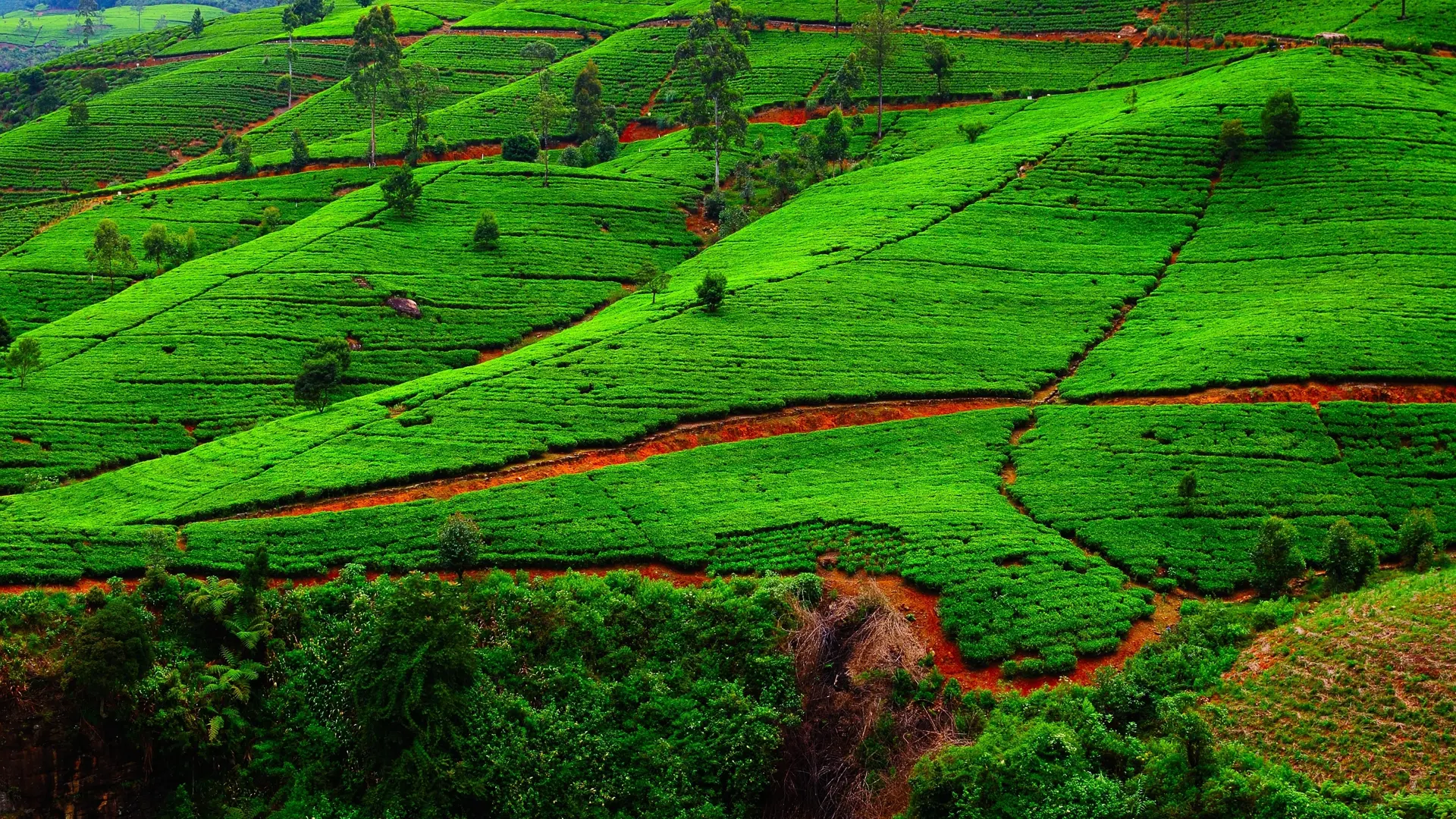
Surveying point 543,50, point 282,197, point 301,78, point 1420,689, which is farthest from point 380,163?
point 1420,689

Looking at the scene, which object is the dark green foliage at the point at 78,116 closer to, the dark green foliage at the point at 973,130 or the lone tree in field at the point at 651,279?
the lone tree in field at the point at 651,279

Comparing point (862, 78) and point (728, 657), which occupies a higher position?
point (862, 78)

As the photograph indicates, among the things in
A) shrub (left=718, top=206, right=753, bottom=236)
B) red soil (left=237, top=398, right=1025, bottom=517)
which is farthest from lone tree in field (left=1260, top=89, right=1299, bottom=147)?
red soil (left=237, top=398, right=1025, bottom=517)

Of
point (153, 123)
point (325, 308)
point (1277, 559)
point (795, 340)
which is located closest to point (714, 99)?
point (325, 308)

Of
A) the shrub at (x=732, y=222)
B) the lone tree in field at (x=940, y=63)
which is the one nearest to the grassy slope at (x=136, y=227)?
the shrub at (x=732, y=222)

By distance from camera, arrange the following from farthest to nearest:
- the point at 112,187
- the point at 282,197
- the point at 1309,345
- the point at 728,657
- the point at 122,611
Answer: the point at 112,187, the point at 282,197, the point at 1309,345, the point at 728,657, the point at 122,611

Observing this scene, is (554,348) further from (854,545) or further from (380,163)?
(380,163)

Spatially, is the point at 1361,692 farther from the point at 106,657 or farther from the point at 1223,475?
the point at 106,657
